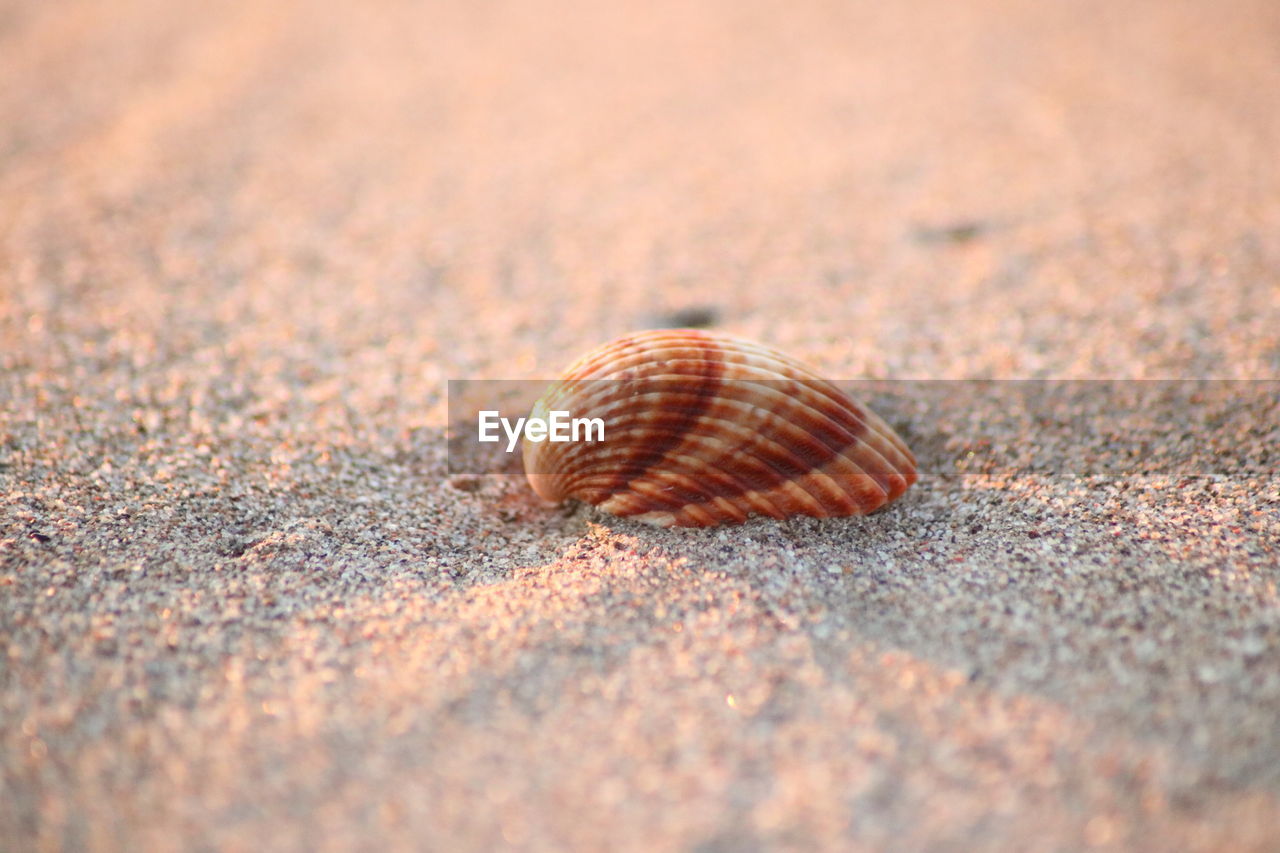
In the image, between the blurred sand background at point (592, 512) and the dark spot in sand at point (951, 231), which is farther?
the dark spot in sand at point (951, 231)

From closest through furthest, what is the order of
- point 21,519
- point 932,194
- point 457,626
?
point 457,626, point 21,519, point 932,194

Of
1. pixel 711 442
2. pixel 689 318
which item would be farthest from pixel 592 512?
pixel 689 318

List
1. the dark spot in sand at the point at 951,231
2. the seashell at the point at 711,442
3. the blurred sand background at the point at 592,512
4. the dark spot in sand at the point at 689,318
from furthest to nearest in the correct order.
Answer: the dark spot in sand at the point at 951,231 < the dark spot in sand at the point at 689,318 < the seashell at the point at 711,442 < the blurred sand background at the point at 592,512

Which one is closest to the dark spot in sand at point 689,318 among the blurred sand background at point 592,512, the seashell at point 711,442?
the blurred sand background at point 592,512

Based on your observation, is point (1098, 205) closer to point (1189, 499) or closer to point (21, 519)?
point (1189, 499)

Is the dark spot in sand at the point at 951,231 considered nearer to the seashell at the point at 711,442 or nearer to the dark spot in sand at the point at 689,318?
the dark spot in sand at the point at 689,318

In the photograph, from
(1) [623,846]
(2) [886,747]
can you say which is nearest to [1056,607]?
(2) [886,747]
